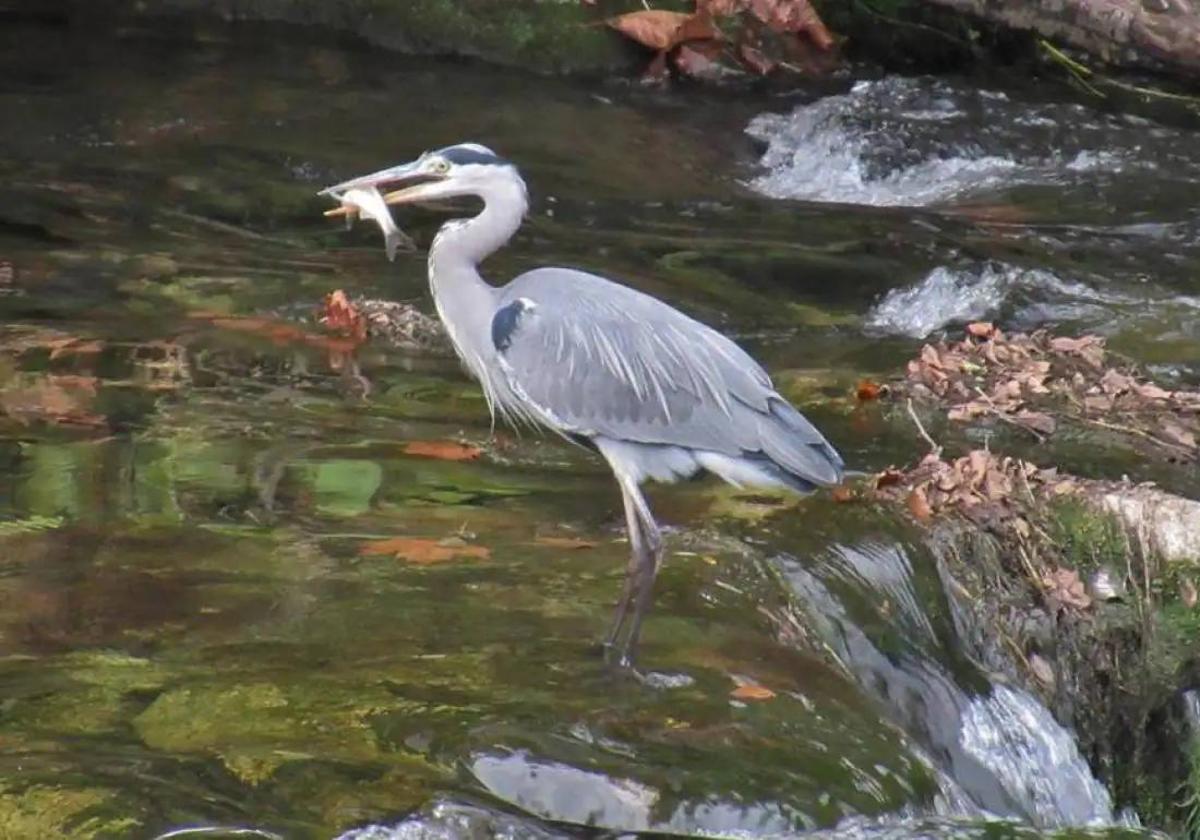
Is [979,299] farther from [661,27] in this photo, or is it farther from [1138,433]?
[661,27]

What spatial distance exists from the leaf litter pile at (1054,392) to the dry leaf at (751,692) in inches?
113

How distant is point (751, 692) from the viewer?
4.66 metres

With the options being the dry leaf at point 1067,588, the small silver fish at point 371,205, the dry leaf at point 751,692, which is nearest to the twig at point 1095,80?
the dry leaf at point 1067,588

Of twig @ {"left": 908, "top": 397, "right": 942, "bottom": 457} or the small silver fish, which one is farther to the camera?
twig @ {"left": 908, "top": 397, "right": 942, "bottom": 457}

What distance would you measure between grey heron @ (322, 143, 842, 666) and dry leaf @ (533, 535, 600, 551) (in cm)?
32

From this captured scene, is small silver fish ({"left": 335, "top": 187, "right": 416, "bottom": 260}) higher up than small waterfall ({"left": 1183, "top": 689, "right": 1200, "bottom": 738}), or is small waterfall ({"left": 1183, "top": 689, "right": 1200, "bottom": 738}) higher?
small silver fish ({"left": 335, "top": 187, "right": 416, "bottom": 260})

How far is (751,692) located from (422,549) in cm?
119

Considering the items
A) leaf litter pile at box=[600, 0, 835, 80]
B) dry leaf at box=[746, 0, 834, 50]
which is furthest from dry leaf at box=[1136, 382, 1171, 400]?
dry leaf at box=[746, 0, 834, 50]

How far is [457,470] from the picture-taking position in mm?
6305

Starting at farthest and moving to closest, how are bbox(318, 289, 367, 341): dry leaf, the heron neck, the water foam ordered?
1. the water foam
2. bbox(318, 289, 367, 341): dry leaf
3. the heron neck

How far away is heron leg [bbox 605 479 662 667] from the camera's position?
4.92 meters

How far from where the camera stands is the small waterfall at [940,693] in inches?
218

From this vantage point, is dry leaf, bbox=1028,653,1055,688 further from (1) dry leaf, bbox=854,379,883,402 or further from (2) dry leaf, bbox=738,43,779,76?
→ (2) dry leaf, bbox=738,43,779,76

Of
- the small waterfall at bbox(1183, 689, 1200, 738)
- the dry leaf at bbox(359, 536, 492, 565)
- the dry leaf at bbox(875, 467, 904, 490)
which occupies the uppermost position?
the dry leaf at bbox(359, 536, 492, 565)
